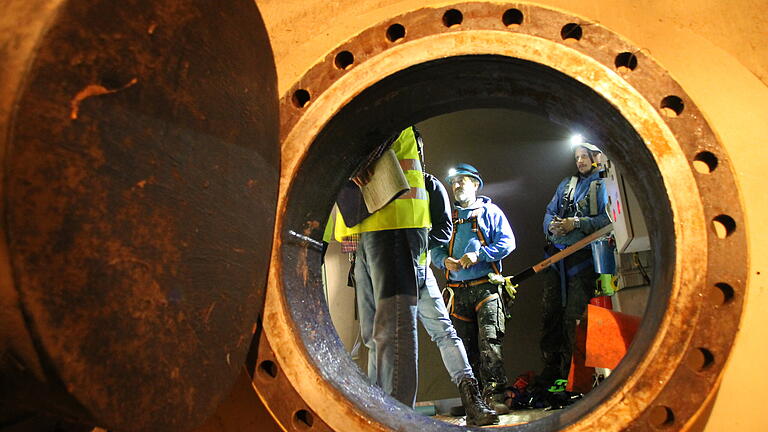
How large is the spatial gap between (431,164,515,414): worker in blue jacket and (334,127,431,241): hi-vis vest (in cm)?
145

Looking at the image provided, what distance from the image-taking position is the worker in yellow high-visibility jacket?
2.01m

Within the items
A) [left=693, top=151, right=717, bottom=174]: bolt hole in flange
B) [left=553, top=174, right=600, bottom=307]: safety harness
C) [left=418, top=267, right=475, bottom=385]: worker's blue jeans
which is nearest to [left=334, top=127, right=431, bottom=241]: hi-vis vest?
[left=418, top=267, right=475, bottom=385]: worker's blue jeans

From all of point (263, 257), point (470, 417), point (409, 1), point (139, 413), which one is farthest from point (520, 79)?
point (470, 417)

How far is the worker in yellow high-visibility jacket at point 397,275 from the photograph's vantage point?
201cm

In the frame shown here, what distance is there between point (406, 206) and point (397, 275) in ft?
0.92

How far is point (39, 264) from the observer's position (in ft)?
1.78

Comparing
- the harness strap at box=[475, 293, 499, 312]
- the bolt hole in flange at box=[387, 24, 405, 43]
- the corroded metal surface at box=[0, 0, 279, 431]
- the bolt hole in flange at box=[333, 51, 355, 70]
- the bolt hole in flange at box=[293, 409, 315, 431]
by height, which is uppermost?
the bolt hole in flange at box=[387, 24, 405, 43]

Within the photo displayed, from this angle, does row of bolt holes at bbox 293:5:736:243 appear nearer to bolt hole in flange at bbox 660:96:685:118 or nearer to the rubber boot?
bolt hole in flange at bbox 660:96:685:118

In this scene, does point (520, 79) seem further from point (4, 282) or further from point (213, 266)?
point (4, 282)

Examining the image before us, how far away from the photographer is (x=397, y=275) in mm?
2062

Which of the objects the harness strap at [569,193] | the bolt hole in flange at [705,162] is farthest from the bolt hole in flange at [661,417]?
the harness strap at [569,193]

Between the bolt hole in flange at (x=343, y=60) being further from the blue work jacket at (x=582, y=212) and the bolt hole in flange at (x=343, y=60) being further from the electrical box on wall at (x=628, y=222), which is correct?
the blue work jacket at (x=582, y=212)

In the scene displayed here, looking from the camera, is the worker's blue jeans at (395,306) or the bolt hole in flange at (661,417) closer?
the bolt hole in flange at (661,417)

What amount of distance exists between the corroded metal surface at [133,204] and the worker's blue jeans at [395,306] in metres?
1.18
